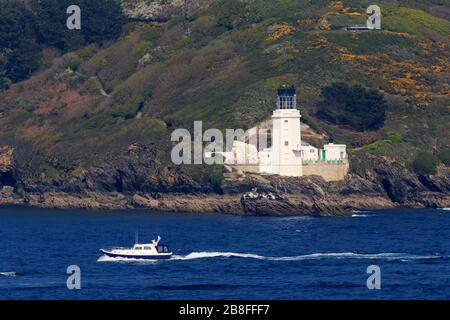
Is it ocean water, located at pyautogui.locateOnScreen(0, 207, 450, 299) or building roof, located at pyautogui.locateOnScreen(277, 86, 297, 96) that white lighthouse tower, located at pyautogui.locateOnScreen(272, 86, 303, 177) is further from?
ocean water, located at pyautogui.locateOnScreen(0, 207, 450, 299)

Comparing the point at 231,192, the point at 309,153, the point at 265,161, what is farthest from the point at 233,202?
the point at 309,153

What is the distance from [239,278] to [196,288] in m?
5.22

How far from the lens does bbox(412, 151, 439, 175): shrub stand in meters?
145

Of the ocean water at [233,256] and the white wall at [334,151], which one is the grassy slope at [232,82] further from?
the ocean water at [233,256]

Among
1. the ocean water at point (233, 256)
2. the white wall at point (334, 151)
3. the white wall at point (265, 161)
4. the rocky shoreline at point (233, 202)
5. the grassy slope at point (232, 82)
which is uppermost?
the grassy slope at point (232, 82)

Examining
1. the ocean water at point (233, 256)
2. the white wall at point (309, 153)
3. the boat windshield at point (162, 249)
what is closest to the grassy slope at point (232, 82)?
the white wall at point (309, 153)

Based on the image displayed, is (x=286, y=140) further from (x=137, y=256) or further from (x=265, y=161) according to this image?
(x=137, y=256)

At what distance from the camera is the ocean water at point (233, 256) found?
79875mm

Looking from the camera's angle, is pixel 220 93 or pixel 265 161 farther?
pixel 220 93

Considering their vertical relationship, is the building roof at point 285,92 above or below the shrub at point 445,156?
above

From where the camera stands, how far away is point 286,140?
139 metres

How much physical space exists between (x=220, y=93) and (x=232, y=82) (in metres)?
3.08

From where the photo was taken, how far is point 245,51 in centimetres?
18025

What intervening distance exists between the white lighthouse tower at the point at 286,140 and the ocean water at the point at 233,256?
783 cm
